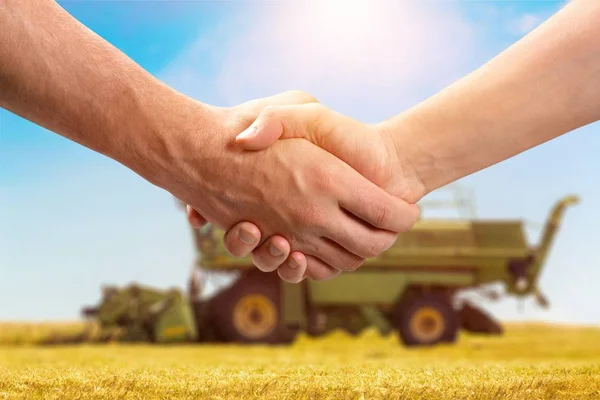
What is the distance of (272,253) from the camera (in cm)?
224

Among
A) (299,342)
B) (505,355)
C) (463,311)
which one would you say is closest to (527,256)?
(463,311)

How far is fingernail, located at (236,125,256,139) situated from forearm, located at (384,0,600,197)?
50cm

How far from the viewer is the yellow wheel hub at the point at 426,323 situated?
6.19m

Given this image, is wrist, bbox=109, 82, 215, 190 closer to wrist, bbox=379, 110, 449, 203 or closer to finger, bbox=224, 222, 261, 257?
finger, bbox=224, 222, 261, 257

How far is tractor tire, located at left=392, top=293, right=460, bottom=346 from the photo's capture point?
616cm

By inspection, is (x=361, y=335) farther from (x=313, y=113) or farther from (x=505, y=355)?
(x=313, y=113)

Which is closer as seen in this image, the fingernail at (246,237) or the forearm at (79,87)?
the forearm at (79,87)

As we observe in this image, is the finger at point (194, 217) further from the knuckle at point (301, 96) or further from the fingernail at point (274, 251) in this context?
the knuckle at point (301, 96)

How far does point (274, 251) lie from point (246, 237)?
12 centimetres

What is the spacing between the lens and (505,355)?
18.9ft

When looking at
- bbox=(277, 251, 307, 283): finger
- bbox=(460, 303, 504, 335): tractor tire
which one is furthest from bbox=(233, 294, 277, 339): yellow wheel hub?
bbox=(277, 251, 307, 283): finger

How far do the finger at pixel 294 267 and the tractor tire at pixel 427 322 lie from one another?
13.5 ft

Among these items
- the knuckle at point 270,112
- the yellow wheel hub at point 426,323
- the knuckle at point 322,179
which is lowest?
the yellow wheel hub at point 426,323

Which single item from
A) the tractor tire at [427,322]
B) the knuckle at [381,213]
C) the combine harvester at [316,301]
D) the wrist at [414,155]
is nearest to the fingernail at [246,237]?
the knuckle at [381,213]
